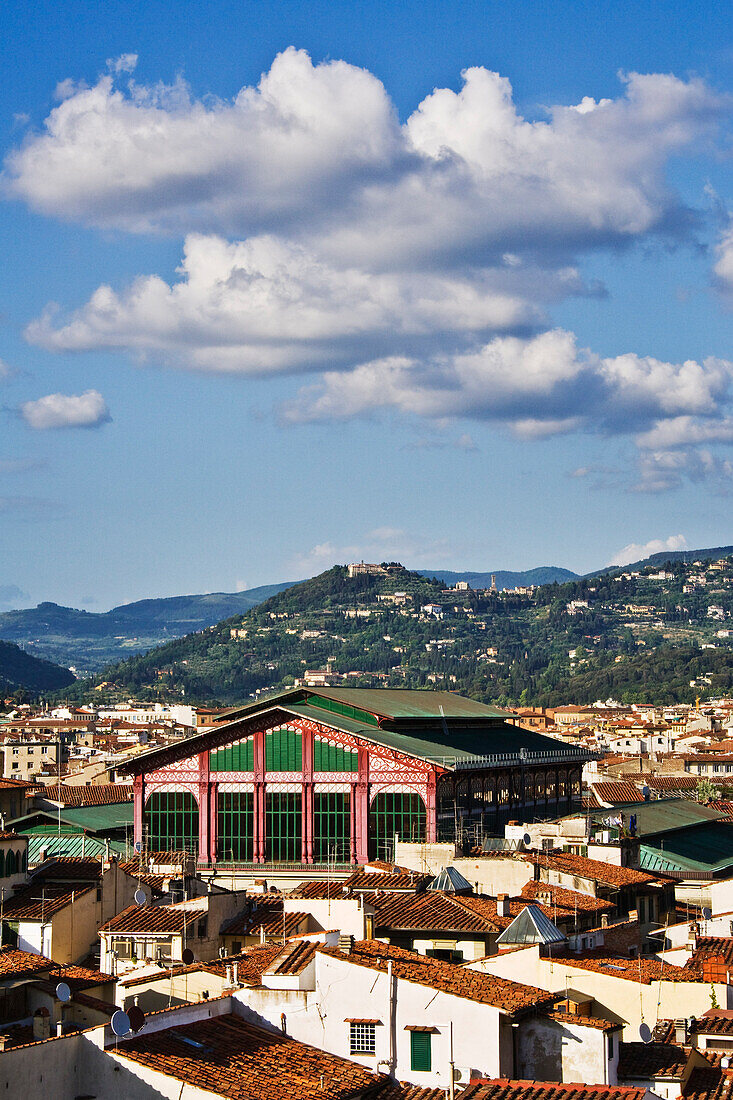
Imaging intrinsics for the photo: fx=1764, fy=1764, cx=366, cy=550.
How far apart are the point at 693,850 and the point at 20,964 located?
165 feet

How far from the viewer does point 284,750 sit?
75.7m

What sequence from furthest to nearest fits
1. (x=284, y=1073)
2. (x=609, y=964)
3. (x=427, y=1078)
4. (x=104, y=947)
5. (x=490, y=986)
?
(x=104, y=947) < (x=609, y=964) < (x=490, y=986) < (x=427, y=1078) < (x=284, y=1073)

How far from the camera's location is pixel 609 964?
128ft

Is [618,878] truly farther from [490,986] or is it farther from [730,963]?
[490,986]

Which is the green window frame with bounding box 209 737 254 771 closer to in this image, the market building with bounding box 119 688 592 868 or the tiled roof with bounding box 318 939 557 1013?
the market building with bounding box 119 688 592 868

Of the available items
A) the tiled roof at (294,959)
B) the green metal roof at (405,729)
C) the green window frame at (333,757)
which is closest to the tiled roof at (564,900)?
the tiled roof at (294,959)

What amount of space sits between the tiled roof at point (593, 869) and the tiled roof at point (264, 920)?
9.43 metres

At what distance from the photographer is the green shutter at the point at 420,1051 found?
2966 centimetres

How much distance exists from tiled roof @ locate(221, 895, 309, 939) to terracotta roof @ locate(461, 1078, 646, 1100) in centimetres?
1511

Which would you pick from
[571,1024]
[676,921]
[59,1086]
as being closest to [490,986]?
[571,1024]

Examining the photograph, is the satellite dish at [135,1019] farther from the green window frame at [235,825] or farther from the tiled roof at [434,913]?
the green window frame at [235,825]

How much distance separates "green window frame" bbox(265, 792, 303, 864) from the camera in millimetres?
74250

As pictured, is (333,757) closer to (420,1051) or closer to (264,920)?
(264,920)

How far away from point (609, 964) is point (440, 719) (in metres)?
47.4
